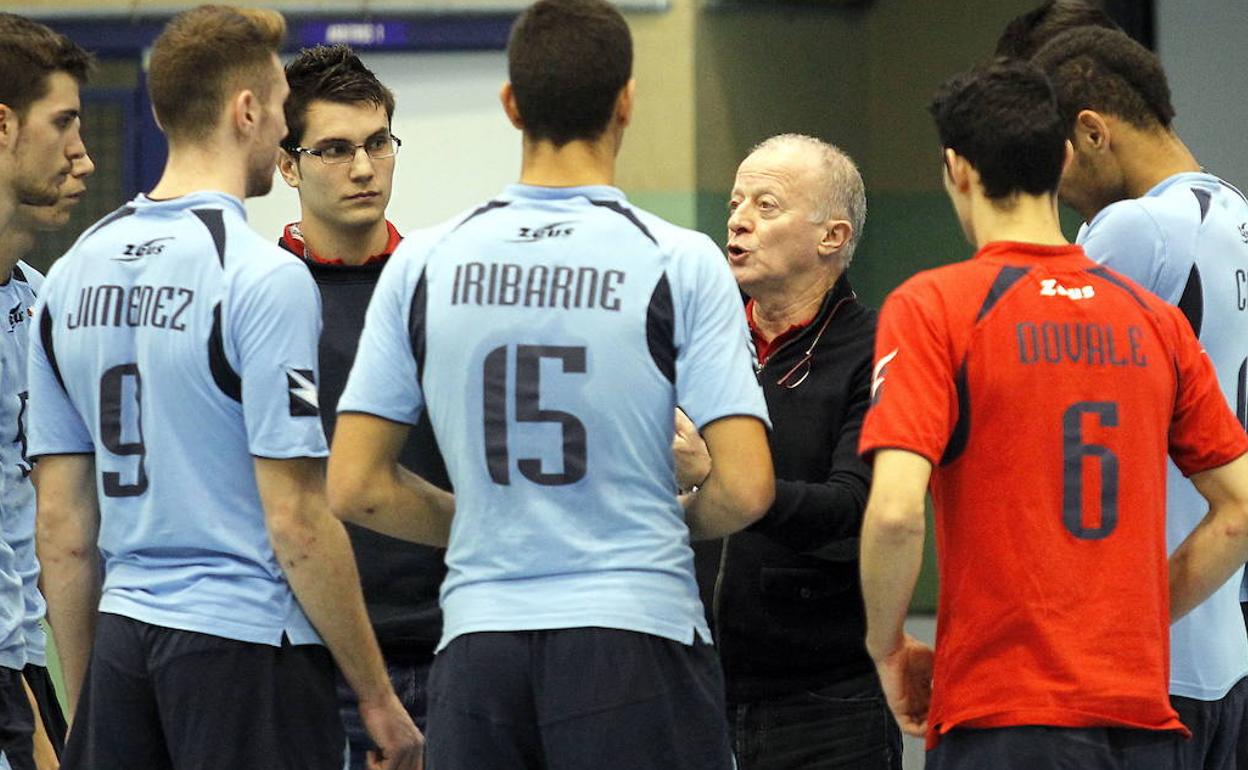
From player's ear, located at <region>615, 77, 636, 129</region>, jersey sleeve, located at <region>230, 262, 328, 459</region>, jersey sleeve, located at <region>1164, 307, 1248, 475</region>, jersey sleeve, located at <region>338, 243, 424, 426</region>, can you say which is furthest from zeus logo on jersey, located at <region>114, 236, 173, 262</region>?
jersey sleeve, located at <region>1164, 307, 1248, 475</region>

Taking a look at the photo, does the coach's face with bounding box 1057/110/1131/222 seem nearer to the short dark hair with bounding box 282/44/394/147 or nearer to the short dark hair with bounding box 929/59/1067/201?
the short dark hair with bounding box 929/59/1067/201

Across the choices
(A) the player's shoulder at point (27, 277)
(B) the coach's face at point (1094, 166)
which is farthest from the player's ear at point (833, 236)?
(A) the player's shoulder at point (27, 277)

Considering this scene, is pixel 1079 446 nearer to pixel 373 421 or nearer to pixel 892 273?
pixel 373 421

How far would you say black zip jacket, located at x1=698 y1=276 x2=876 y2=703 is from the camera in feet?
10.1

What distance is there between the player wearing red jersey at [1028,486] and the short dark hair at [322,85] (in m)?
1.41

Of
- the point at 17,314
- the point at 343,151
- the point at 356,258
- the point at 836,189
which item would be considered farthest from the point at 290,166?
the point at 836,189

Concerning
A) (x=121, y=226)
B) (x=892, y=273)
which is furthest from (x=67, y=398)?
(x=892, y=273)

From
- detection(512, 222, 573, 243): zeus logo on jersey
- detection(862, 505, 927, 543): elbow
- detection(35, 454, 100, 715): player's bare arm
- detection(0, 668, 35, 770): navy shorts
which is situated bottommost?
detection(0, 668, 35, 770): navy shorts

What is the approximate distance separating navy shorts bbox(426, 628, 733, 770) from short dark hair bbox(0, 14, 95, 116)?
66.8 inches

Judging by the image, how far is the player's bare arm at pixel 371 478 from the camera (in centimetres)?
244

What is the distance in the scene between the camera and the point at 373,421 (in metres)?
2.43

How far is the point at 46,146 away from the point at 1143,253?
2115 millimetres

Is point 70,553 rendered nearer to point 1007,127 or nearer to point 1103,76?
point 1007,127

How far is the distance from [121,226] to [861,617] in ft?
4.79
